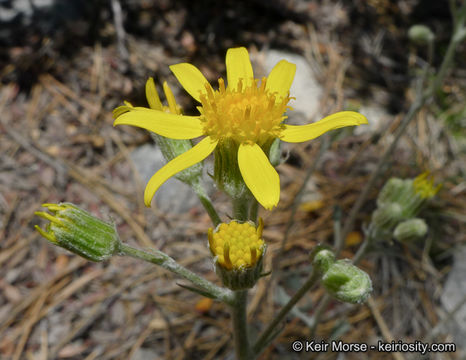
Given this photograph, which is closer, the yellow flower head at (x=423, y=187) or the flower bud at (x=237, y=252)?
the flower bud at (x=237, y=252)

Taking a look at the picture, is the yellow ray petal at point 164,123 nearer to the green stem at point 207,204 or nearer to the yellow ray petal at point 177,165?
the yellow ray petal at point 177,165

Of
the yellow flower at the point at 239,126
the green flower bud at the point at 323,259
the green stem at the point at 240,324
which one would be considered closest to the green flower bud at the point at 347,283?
the green flower bud at the point at 323,259

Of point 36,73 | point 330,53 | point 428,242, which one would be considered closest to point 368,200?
point 428,242

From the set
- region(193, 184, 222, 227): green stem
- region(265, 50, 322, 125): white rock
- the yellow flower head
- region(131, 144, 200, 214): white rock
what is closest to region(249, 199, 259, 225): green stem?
region(193, 184, 222, 227): green stem

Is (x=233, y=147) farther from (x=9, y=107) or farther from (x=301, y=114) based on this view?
(x=9, y=107)

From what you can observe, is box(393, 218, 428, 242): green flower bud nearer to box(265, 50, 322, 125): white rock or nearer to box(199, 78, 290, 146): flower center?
box(199, 78, 290, 146): flower center

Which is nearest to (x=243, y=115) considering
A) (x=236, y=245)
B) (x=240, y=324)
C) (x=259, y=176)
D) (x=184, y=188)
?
(x=259, y=176)
